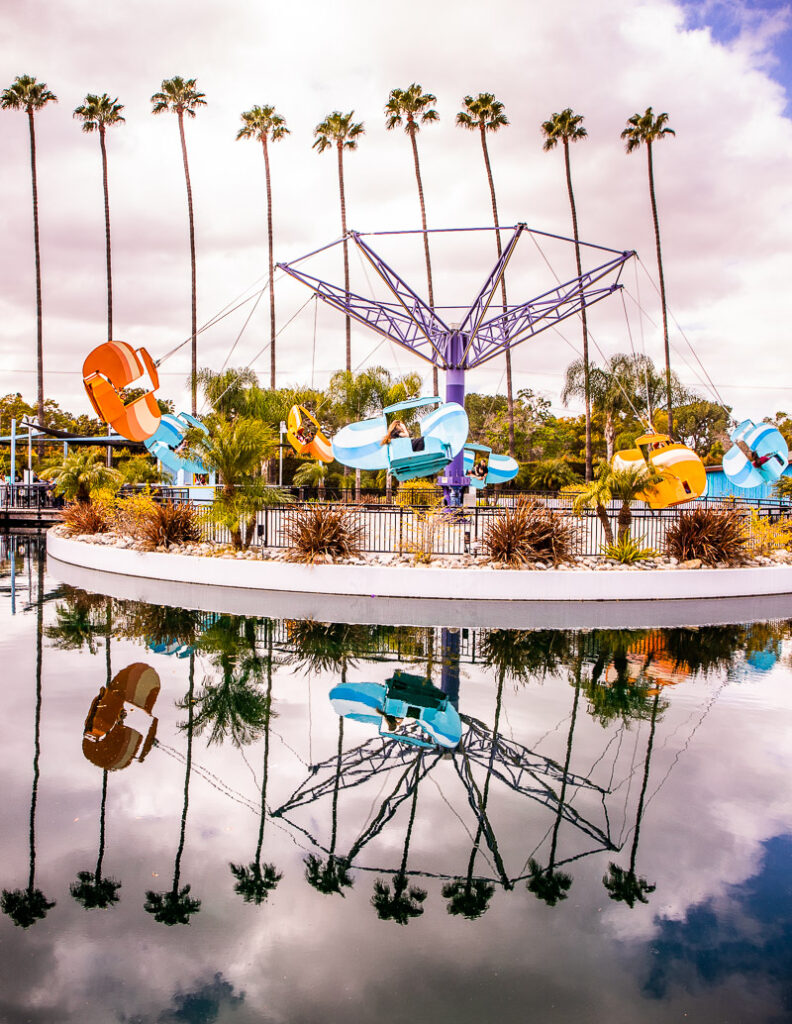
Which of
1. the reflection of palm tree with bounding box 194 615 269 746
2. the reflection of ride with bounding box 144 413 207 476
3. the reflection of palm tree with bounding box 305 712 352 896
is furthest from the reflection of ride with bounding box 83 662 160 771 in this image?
the reflection of ride with bounding box 144 413 207 476

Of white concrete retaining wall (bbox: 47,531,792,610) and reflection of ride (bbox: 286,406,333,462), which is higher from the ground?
reflection of ride (bbox: 286,406,333,462)

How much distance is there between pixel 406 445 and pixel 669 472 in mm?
6713

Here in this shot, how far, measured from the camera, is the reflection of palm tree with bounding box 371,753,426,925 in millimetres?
4484

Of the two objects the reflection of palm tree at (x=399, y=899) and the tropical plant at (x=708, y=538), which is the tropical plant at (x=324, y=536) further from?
the reflection of palm tree at (x=399, y=899)

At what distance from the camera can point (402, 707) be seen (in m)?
8.38

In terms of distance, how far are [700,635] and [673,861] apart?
8288 mm

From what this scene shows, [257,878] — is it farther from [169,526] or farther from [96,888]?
[169,526]

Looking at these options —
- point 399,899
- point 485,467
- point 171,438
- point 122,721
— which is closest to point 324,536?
point 171,438

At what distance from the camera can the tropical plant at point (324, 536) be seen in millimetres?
16750

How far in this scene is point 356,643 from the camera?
459 inches

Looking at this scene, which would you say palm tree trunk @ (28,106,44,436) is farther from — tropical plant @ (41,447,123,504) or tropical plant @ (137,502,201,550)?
tropical plant @ (137,502,201,550)

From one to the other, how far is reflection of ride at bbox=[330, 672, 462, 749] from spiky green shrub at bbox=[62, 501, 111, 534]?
16.5 metres

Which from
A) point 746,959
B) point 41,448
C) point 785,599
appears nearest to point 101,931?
point 746,959

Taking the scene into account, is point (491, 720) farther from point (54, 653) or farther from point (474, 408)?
point (474, 408)
